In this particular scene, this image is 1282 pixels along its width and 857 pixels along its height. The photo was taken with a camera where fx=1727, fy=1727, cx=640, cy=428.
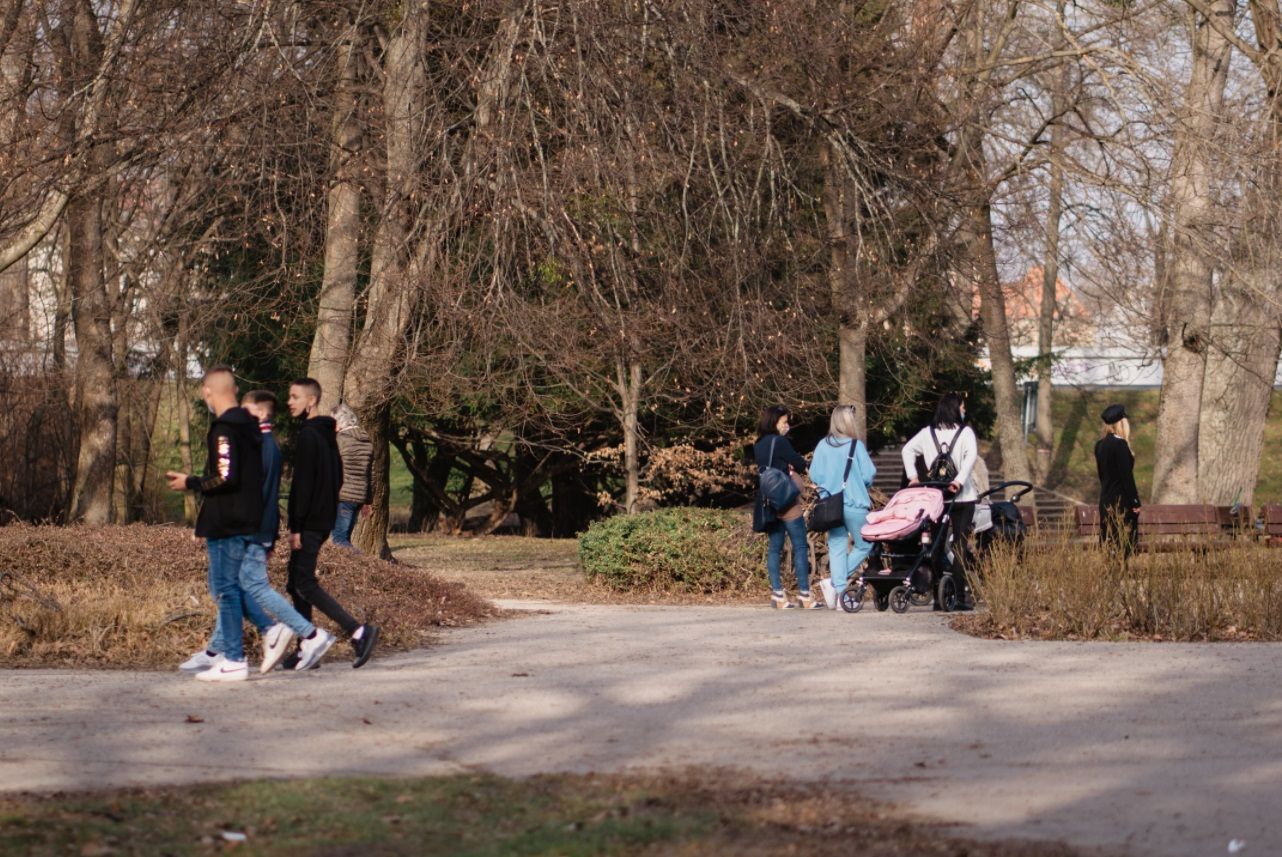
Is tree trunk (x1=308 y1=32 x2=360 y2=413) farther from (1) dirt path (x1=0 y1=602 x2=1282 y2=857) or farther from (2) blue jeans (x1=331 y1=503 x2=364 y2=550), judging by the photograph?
(1) dirt path (x1=0 y1=602 x2=1282 y2=857)

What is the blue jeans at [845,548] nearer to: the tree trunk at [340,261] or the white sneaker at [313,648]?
the white sneaker at [313,648]

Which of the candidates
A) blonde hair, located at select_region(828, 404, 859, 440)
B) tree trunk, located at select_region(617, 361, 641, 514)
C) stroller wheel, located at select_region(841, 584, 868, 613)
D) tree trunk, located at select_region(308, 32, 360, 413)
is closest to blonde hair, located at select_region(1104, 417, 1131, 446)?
blonde hair, located at select_region(828, 404, 859, 440)

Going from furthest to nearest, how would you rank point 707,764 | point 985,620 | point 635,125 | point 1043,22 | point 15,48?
1. point 1043,22
2. point 15,48
3. point 635,125
4. point 985,620
5. point 707,764

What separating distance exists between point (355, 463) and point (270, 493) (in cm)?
627

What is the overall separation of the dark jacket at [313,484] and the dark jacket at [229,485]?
70 cm

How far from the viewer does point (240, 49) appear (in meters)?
15.6

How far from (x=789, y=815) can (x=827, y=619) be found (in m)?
7.65

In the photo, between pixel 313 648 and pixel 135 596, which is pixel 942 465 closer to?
pixel 313 648

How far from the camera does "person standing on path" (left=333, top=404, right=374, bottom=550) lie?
15.8m

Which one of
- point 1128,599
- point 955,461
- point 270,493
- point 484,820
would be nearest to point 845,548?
point 955,461

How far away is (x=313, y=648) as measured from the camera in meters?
9.66

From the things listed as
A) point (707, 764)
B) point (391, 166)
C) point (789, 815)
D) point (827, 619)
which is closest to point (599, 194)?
point (391, 166)

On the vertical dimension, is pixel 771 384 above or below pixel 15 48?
below

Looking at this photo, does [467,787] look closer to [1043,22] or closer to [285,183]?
[285,183]
